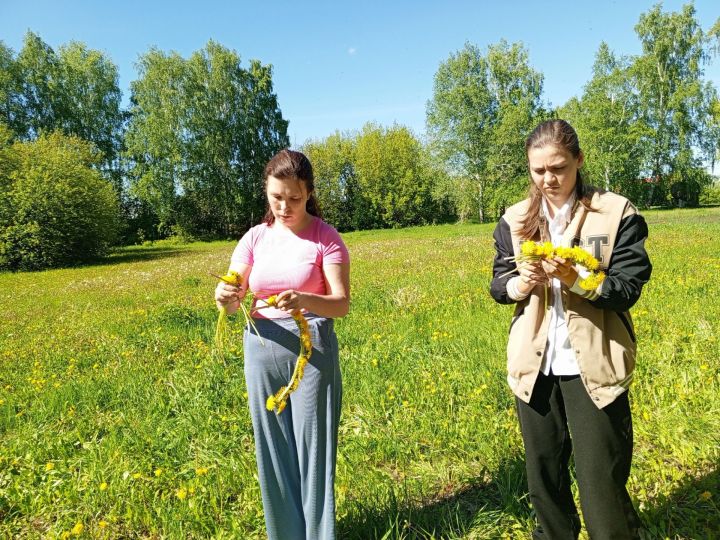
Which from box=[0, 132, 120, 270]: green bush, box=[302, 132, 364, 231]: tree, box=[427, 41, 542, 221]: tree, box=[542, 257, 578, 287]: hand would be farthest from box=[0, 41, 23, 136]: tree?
box=[542, 257, 578, 287]: hand

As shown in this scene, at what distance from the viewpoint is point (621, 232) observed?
2.21 m

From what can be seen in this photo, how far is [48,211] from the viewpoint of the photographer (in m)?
22.8

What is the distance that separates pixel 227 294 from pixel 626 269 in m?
1.87

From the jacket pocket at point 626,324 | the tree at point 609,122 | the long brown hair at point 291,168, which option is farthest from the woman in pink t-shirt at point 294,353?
the tree at point 609,122

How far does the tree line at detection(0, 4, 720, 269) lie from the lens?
37.7 metres

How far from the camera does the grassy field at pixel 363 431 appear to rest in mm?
3055

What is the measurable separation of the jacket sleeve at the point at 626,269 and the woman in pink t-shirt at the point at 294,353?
120 centimetres

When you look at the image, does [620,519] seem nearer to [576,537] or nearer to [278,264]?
[576,537]

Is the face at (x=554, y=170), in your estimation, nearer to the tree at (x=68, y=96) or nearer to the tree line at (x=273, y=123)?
the tree line at (x=273, y=123)

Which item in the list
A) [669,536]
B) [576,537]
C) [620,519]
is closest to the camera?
[620,519]

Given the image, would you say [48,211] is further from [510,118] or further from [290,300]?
[510,118]

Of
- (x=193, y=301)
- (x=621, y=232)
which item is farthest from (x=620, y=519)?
(x=193, y=301)

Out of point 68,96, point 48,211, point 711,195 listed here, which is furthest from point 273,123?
point 711,195

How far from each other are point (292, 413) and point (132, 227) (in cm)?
4180
